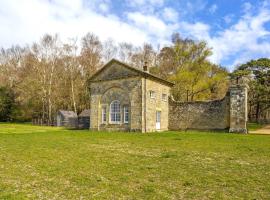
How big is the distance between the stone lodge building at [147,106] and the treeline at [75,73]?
12.2 meters

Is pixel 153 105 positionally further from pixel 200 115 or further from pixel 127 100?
pixel 200 115

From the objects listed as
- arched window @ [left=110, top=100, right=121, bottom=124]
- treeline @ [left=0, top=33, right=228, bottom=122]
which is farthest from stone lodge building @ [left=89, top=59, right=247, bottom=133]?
treeline @ [left=0, top=33, right=228, bottom=122]

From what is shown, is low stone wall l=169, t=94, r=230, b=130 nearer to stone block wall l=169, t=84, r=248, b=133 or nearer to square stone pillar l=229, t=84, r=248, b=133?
stone block wall l=169, t=84, r=248, b=133

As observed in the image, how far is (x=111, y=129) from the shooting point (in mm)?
25766

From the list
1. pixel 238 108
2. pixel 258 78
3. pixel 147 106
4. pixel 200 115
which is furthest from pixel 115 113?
pixel 258 78

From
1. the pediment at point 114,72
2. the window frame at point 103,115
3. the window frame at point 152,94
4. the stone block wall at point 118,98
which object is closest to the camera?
the stone block wall at point 118,98

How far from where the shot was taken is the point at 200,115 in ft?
88.0

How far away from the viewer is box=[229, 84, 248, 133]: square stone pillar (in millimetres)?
23586

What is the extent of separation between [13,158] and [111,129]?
16.4 meters

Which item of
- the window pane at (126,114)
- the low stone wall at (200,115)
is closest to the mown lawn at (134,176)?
the window pane at (126,114)

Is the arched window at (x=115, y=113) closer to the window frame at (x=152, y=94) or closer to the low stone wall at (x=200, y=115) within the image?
the window frame at (x=152, y=94)

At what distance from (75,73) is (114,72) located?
65.4ft

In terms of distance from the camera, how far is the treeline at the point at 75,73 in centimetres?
3962

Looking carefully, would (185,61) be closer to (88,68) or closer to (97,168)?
(88,68)
